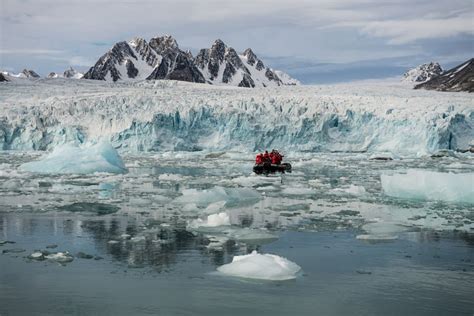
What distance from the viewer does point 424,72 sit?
117 metres

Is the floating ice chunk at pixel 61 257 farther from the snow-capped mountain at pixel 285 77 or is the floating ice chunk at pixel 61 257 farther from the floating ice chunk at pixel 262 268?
the snow-capped mountain at pixel 285 77

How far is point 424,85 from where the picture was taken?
68.8 meters

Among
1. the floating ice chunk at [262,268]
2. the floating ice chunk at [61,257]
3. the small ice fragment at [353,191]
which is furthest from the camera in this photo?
the small ice fragment at [353,191]

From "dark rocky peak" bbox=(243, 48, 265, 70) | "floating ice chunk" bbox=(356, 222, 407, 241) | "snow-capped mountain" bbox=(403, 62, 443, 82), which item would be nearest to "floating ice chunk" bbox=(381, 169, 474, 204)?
"floating ice chunk" bbox=(356, 222, 407, 241)

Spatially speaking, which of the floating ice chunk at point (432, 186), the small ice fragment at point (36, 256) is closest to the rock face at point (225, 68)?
the floating ice chunk at point (432, 186)

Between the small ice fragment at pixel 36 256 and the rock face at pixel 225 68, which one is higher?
the rock face at pixel 225 68

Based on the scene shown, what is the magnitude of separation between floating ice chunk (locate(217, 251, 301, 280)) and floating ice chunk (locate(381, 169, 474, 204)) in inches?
239

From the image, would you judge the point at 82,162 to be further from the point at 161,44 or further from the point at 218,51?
the point at 218,51

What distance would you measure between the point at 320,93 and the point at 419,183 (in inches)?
992

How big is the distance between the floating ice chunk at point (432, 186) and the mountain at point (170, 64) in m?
83.7

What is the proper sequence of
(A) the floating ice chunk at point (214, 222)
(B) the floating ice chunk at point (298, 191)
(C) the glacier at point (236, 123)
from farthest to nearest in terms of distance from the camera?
(C) the glacier at point (236, 123), (B) the floating ice chunk at point (298, 191), (A) the floating ice chunk at point (214, 222)

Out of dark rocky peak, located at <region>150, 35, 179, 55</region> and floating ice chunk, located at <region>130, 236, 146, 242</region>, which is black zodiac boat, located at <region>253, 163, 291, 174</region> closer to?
floating ice chunk, located at <region>130, 236, 146, 242</region>

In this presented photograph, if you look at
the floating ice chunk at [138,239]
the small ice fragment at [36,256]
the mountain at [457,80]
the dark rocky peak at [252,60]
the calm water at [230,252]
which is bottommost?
the calm water at [230,252]

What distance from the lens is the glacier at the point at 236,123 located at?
94.1ft
